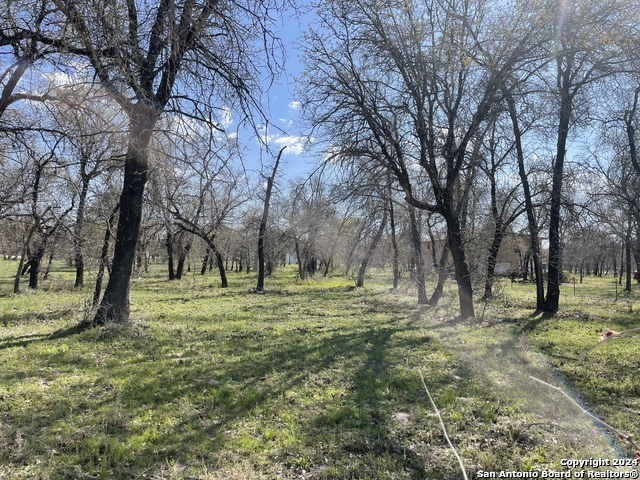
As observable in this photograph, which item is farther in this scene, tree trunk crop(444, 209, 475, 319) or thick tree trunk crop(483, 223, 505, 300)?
thick tree trunk crop(483, 223, 505, 300)

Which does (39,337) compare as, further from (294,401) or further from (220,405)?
(294,401)

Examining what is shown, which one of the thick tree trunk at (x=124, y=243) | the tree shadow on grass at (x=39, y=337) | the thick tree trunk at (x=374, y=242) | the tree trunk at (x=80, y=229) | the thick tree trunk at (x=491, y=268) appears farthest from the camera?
the thick tree trunk at (x=374, y=242)

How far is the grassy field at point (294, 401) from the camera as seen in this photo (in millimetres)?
3443

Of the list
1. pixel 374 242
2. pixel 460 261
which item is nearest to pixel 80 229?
pixel 460 261

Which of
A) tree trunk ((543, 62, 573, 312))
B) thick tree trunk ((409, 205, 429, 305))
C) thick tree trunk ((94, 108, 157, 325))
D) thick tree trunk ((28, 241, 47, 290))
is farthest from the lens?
thick tree trunk ((28, 241, 47, 290))

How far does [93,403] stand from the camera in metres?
4.51

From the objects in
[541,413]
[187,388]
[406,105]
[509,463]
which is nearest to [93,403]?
[187,388]

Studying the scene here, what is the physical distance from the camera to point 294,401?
16.0 ft

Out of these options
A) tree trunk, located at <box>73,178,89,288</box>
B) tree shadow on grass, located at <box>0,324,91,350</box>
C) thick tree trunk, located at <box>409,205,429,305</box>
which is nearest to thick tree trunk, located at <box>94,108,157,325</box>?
tree shadow on grass, located at <box>0,324,91,350</box>

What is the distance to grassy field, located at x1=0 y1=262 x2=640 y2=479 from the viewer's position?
3443mm

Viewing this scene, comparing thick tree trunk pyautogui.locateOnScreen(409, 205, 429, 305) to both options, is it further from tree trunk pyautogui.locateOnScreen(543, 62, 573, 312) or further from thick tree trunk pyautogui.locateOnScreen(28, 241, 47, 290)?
thick tree trunk pyautogui.locateOnScreen(28, 241, 47, 290)

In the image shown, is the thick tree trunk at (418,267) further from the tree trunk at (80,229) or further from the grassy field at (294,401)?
the tree trunk at (80,229)

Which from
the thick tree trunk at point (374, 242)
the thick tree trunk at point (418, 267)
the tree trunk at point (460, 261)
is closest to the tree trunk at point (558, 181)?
the tree trunk at point (460, 261)

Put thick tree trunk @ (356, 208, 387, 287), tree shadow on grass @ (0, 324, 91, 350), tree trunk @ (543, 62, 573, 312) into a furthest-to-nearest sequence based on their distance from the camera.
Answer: thick tree trunk @ (356, 208, 387, 287), tree trunk @ (543, 62, 573, 312), tree shadow on grass @ (0, 324, 91, 350)
